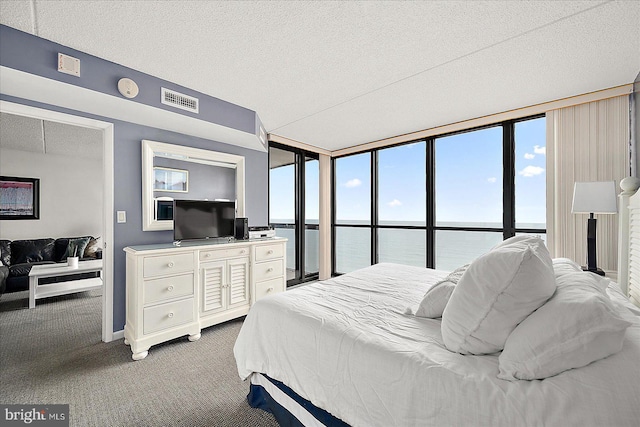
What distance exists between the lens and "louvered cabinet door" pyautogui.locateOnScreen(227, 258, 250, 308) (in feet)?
9.98

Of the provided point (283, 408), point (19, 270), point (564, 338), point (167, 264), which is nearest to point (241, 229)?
point (167, 264)

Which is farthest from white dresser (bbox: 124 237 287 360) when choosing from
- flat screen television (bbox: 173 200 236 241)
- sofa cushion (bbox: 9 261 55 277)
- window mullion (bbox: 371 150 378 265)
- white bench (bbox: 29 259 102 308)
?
sofa cushion (bbox: 9 261 55 277)

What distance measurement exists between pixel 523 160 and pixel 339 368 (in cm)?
352

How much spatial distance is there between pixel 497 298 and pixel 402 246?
11.7 ft

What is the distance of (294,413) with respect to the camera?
1.46 metres

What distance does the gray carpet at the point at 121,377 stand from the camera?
1.67 m

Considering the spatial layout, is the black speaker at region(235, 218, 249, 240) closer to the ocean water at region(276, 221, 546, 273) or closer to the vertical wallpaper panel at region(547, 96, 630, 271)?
the ocean water at region(276, 221, 546, 273)

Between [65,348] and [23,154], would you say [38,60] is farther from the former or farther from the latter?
[23,154]

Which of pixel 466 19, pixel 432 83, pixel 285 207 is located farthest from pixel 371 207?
pixel 466 19

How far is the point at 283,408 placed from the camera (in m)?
1.53

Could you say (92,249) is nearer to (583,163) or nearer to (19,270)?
(19,270)

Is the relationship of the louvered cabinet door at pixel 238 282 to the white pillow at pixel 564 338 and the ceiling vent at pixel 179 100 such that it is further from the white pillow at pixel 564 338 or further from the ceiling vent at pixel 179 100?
the white pillow at pixel 564 338

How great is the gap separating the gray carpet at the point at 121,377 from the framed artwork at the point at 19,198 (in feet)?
8.96

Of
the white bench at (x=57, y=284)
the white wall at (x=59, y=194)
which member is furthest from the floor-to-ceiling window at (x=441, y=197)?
the white wall at (x=59, y=194)
